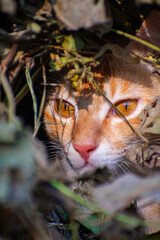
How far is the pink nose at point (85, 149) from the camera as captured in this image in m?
1.66

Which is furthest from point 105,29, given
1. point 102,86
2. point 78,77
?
point 102,86

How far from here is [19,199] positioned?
676mm

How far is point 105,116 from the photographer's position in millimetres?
1814

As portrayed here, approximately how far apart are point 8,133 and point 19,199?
178mm

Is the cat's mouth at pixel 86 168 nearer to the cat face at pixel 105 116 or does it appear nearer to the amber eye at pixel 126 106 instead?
the cat face at pixel 105 116

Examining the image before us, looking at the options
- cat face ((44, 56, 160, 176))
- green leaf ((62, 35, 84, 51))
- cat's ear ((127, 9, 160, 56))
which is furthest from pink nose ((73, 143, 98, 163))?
cat's ear ((127, 9, 160, 56))

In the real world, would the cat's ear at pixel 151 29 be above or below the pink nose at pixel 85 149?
above

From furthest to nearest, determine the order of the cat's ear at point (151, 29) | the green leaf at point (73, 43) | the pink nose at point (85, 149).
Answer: the pink nose at point (85, 149) < the cat's ear at point (151, 29) < the green leaf at point (73, 43)

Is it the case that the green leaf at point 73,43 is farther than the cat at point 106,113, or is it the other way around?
the cat at point 106,113

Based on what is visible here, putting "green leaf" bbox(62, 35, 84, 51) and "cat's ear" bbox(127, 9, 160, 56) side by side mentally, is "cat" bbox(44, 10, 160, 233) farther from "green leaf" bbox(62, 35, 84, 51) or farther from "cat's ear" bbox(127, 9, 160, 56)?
"green leaf" bbox(62, 35, 84, 51)

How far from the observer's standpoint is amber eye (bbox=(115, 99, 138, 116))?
5.98ft

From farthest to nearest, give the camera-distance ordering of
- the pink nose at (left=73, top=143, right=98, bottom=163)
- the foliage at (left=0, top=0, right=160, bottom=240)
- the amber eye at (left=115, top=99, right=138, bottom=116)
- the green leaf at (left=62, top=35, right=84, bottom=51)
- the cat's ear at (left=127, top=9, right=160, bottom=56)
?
the amber eye at (left=115, top=99, right=138, bottom=116), the pink nose at (left=73, top=143, right=98, bottom=163), the cat's ear at (left=127, top=9, right=160, bottom=56), the green leaf at (left=62, top=35, right=84, bottom=51), the foliage at (left=0, top=0, right=160, bottom=240)

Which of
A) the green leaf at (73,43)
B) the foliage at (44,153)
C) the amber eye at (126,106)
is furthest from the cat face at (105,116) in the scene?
the green leaf at (73,43)

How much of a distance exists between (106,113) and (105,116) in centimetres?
2
